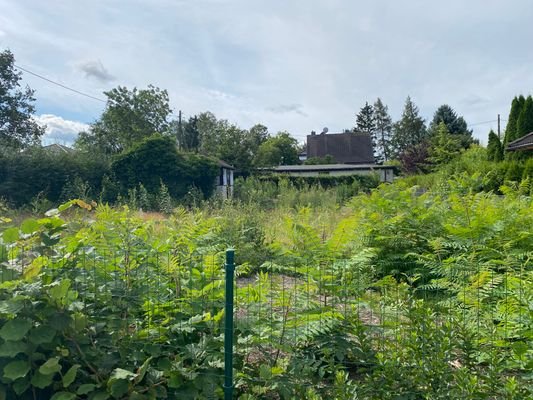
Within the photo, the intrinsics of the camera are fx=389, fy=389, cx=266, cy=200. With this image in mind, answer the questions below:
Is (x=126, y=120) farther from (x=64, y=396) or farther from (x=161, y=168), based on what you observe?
(x=64, y=396)

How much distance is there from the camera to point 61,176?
16.8 m

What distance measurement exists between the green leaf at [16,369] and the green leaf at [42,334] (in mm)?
123

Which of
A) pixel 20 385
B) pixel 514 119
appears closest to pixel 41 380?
pixel 20 385

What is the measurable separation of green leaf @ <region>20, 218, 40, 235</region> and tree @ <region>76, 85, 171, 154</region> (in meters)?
32.5

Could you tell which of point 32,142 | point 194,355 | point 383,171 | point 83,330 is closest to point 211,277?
point 194,355

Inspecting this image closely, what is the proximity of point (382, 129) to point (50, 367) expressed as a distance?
198 feet

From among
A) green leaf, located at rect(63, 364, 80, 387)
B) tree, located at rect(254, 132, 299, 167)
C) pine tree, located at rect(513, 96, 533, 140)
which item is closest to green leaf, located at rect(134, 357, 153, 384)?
green leaf, located at rect(63, 364, 80, 387)

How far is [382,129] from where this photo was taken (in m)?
58.1

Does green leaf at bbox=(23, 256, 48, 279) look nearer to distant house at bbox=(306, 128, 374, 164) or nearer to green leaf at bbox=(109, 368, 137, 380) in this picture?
green leaf at bbox=(109, 368, 137, 380)

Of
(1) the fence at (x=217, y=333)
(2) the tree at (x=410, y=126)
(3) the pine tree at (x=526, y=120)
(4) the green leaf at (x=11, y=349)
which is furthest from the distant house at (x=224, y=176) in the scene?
A: (2) the tree at (x=410, y=126)

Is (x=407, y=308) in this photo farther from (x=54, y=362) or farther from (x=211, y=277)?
(x=54, y=362)

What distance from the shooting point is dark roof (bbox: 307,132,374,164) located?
162 ft

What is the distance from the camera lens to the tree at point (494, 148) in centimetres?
1755

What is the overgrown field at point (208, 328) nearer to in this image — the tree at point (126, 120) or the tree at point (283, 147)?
the tree at point (126, 120)
